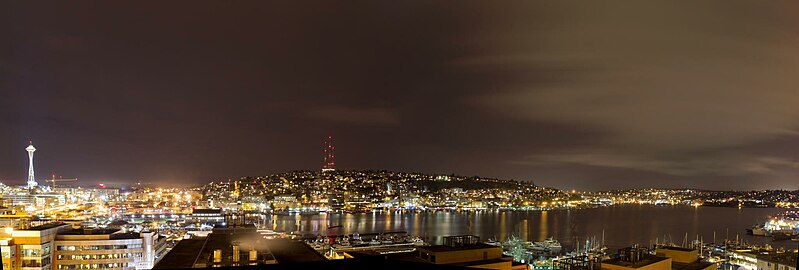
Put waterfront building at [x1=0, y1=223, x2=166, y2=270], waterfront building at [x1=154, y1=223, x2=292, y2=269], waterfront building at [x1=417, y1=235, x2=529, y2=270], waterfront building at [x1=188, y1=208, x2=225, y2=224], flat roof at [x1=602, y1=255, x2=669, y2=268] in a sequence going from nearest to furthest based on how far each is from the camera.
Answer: flat roof at [x1=602, y1=255, x2=669, y2=268] < waterfront building at [x1=417, y1=235, x2=529, y2=270] < waterfront building at [x1=154, y1=223, x2=292, y2=269] < waterfront building at [x1=0, y1=223, x2=166, y2=270] < waterfront building at [x1=188, y1=208, x2=225, y2=224]

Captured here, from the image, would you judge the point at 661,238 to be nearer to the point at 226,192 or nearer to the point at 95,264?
the point at 95,264

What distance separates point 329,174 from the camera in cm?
7306

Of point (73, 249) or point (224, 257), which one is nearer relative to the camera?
point (224, 257)

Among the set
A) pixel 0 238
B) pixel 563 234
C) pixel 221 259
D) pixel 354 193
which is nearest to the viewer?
pixel 221 259

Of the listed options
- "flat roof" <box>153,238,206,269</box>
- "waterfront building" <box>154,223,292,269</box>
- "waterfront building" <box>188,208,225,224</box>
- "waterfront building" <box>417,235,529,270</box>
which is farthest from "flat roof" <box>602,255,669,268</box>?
"waterfront building" <box>188,208,225,224</box>

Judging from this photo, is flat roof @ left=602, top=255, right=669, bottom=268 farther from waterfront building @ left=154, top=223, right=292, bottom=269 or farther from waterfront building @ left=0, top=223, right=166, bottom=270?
waterfront building @ left=0, top=223, right=166, bottom=270

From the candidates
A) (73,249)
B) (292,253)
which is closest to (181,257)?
(292,253)

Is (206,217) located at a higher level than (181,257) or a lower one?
lower

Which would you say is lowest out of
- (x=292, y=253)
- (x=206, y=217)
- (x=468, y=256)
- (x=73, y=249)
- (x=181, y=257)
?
(x=206, y=217)

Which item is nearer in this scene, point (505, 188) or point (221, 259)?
point (221, 259)

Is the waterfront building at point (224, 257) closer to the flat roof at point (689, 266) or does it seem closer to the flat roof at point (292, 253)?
the flat roof at point (292, 253)

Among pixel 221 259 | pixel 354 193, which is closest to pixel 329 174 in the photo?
pixel 354 193

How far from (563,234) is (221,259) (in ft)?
80.6

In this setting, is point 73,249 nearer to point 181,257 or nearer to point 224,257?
point 181,257
